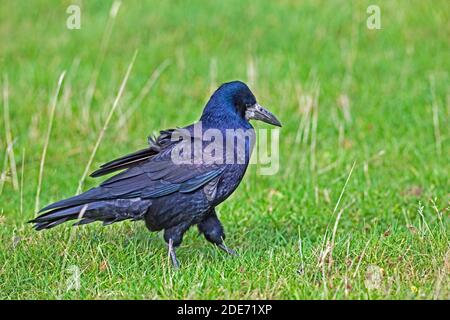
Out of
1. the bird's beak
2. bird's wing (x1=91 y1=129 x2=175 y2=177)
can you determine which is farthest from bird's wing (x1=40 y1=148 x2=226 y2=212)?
the bird's beak

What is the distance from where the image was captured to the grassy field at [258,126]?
468 centimetres

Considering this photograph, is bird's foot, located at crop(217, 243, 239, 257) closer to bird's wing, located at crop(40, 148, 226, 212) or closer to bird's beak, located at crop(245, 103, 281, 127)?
bird's wing, located at crop(40, 148, 226, 212)

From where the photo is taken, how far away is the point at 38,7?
11.5 metres

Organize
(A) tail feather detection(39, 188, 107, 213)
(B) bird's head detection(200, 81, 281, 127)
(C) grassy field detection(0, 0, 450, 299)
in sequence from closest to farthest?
(C) grassy field detection(0, 0, 450, 299) → (A) tail feather detection(39, 188, 107, 213) → (B) bird's head detection(200, 81, 281, 127)

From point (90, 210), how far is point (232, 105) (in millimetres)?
1103

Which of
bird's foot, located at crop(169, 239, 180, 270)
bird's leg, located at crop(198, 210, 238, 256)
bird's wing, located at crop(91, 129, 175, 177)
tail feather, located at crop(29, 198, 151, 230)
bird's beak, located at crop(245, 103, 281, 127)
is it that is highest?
bird's beak, located at crop(245, 103, 281, 127)

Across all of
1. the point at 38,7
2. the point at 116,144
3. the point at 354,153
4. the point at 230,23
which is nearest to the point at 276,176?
the point at 354,153

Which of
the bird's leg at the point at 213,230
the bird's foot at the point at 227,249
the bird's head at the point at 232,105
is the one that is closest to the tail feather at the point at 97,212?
the bird's leg at the point at 213,230

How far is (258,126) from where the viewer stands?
7.95m

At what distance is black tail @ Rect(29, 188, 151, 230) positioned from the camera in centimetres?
493

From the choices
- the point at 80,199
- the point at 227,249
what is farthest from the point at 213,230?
the point at 80,199

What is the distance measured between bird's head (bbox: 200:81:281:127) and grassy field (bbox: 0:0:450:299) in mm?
725

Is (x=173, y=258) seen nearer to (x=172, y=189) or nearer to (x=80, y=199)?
(x=172, y=189)

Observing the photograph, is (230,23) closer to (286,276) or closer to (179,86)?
(179,86)
